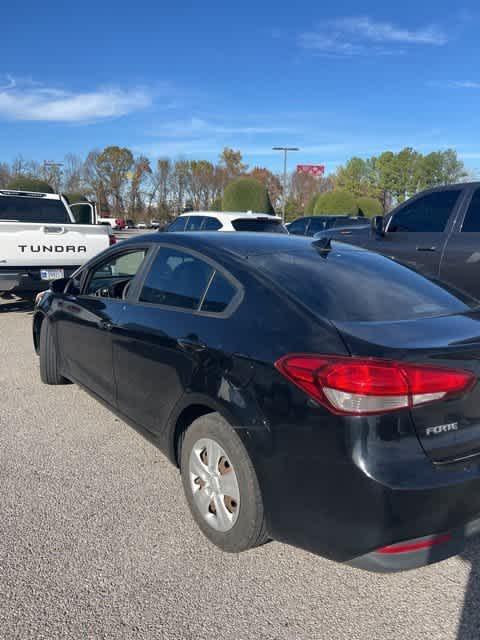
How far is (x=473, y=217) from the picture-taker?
5.80m

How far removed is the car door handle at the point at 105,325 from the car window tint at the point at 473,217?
404 centimetres

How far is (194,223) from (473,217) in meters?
7.29

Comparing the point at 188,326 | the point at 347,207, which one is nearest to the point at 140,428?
the point at 188,326

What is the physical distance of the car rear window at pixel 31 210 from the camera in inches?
400

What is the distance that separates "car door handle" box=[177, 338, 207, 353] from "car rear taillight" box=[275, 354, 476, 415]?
2.47 ft

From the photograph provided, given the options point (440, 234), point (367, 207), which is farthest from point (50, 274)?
point (367, 207)

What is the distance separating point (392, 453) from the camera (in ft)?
7.02

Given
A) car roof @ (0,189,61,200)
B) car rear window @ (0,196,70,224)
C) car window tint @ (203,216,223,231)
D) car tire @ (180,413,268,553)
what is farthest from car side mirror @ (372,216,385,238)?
car roof @ (0,189,61,200)

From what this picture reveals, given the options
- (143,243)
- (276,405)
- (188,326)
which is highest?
(143,243)

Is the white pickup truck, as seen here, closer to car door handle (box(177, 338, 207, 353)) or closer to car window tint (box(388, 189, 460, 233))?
car window tint (box(388, 189, 460, 233))

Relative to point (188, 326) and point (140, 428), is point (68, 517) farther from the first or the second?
point (188, 326)

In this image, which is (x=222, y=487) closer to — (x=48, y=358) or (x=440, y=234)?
(x=48, y=358)

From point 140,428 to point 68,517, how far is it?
676mm

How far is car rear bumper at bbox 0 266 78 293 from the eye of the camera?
25.7ft
